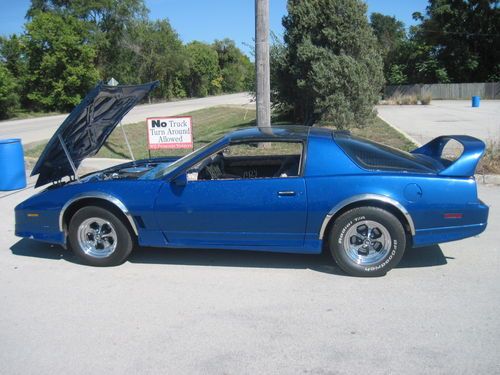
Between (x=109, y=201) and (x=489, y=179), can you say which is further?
(x=489, y=179)

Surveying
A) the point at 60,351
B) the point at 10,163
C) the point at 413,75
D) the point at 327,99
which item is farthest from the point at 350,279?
the point at 413,75

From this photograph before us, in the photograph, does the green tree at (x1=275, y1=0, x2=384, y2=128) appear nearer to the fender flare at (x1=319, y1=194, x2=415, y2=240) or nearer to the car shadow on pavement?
the car shadow on pavement

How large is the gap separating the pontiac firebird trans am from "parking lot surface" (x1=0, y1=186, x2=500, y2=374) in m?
0.32

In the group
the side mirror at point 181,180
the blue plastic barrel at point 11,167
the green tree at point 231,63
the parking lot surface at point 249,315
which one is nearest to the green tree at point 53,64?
the blue plastic barrel at point 11,167

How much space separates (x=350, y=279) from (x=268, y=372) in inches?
67.0

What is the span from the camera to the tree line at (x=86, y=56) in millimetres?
40969

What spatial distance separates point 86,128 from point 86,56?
40.3 metres

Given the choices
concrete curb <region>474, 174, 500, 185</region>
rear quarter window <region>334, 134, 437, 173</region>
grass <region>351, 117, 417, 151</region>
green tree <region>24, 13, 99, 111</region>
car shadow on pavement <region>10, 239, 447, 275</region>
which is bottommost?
car shadow on pavement <region>10, 239, 447, 275</region>

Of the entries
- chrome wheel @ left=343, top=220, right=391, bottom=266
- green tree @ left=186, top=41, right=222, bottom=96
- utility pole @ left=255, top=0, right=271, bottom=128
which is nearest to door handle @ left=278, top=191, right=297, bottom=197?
chrome wheel @ left=343, top=220, right=391, bottom=266

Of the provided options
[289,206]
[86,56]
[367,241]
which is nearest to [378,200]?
[367,241]

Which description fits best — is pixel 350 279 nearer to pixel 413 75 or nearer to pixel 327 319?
pixel 327 319

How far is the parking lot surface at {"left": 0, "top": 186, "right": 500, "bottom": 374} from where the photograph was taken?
3234 mm

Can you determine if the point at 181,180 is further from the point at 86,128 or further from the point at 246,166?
the point at 86,128

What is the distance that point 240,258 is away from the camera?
524cm
